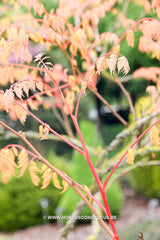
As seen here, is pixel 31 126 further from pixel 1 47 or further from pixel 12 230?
pixel 1 47

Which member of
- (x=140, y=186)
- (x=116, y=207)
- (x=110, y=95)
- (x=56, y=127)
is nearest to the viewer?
(x=116, y=207)

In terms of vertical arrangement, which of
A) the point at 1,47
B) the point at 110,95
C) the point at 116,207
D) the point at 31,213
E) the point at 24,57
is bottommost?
the point at 116,207

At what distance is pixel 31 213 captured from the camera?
6.58m

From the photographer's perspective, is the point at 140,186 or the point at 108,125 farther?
the point at 108,125

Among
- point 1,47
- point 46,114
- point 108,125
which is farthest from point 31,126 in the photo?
point 1,47

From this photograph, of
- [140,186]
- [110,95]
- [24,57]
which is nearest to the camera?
[24,57]

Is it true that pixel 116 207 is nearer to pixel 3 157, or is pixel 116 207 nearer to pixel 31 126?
pixel 3 157

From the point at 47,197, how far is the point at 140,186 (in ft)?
7.94

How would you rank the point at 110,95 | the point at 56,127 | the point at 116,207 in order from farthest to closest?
the point at 56,127 < the point at 110,95 < the point at 116,207

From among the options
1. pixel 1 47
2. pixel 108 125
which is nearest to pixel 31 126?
pixel 108 125

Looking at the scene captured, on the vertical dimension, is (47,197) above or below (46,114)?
below

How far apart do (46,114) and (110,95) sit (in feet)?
10.4

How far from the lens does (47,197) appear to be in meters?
6.64

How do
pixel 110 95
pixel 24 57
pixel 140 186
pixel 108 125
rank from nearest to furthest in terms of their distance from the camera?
pixel 24 57, pixel 140 186, pixel 110 95, pixel 108 125
